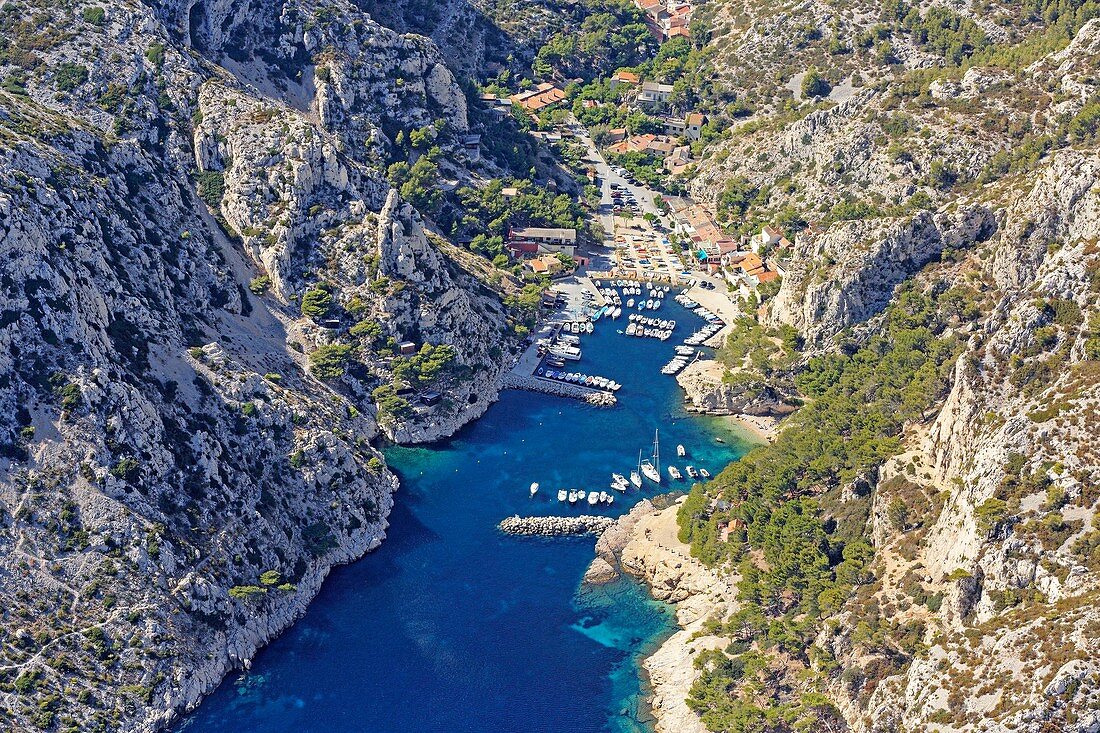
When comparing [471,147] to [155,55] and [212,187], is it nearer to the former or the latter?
[212,187]

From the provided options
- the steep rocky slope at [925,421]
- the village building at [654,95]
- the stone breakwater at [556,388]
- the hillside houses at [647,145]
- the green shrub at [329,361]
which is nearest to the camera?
the steep rocky slope at [925,421]

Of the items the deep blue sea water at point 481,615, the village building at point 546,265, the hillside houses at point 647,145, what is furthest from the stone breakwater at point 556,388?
the hillside houses at point 647,145

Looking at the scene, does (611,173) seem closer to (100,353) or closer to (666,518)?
(666,518)

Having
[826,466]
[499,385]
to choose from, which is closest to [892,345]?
[826,466]

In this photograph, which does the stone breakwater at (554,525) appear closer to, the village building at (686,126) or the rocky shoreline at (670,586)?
the rocky shoreline at (670,586)

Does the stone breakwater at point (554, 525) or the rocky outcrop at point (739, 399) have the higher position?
the rocky outcrop at point (739, 399)

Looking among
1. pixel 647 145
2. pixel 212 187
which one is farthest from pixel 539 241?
pixel 212 187
